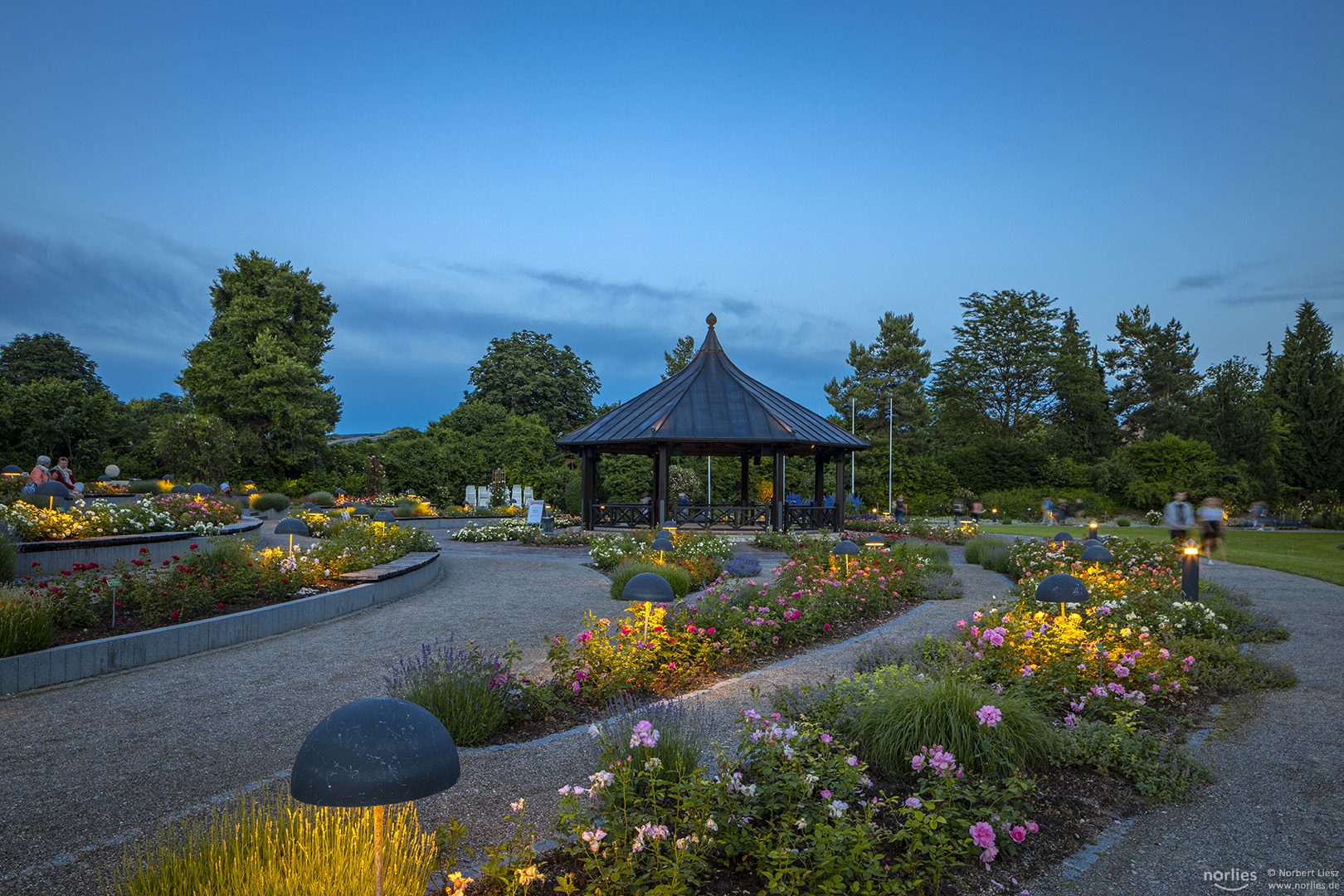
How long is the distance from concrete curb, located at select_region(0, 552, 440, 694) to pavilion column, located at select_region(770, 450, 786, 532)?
10177mm

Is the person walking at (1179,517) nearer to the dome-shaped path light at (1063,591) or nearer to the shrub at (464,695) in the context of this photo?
the dome-shaped path light at (1063,591)

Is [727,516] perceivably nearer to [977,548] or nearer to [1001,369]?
[977,548]

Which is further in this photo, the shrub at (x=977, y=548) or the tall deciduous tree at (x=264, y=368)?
the tall deciduous tree at (x=264, y=368)

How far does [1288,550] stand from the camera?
635 inches

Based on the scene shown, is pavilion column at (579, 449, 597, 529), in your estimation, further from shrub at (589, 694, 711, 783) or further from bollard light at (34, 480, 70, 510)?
shrub at (589, 694, 711, 783)

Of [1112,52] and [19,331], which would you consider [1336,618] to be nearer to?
[1112,52]

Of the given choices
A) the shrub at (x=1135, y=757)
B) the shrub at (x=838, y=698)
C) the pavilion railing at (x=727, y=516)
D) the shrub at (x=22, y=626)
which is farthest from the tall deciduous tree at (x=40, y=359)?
the shrub at (x=1135, y=757)

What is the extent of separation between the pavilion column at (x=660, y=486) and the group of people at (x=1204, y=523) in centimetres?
1020

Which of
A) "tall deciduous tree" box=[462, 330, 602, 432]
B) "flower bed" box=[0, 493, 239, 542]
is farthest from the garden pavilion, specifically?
"tall deciduous tree" box=[462, 330, 602, 432]

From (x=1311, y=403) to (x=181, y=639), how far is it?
43834 mm

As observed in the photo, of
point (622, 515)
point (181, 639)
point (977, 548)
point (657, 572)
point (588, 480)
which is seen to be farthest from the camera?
point (622, 515)

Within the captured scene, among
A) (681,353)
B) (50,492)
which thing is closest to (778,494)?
(50,492)

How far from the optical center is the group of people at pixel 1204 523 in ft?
38.0

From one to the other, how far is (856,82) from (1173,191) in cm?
938
